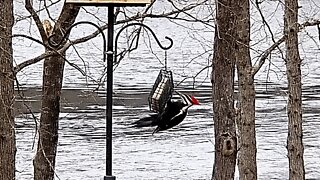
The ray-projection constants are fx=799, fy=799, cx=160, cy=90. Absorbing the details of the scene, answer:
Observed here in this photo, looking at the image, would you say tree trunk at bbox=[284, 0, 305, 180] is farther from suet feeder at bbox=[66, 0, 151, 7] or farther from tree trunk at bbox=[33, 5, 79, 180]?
suet feeder at bbox=[66, 0, 151, 7]

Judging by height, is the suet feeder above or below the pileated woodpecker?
above

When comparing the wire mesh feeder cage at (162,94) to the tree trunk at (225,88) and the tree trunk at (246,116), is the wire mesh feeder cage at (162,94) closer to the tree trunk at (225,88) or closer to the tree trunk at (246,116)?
the tree trunk at (225,88)

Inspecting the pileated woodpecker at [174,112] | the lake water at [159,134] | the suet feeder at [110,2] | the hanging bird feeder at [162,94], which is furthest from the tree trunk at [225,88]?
the lake water at [159,134]

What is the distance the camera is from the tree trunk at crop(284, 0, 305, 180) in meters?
6.78

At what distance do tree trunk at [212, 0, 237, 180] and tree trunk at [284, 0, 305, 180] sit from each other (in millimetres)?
1517

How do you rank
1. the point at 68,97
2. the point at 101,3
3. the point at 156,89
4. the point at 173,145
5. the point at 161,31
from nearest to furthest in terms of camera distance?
the point at 101,3 → the point at 156,89 → the point at 173,145 → the point at 68,97 → the point at 161,31

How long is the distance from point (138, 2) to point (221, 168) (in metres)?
1.55

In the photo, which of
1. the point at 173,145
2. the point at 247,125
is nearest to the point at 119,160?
the point at 173,145

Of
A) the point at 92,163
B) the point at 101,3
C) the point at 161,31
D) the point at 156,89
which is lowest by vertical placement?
the point at 92,163

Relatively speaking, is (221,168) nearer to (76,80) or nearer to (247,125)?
(247,125)

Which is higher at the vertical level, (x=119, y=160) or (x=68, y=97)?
(x=68, y=97)

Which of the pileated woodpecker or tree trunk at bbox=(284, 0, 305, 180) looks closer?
the pileated woodpecker

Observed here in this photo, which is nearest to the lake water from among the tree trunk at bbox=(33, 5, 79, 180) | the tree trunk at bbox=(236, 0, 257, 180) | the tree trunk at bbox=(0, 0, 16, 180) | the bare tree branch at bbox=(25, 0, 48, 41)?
the tree trunk at bbox=(236, 0, 257, 180)

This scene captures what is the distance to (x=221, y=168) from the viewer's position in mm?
5363
